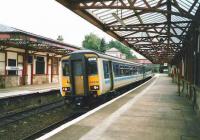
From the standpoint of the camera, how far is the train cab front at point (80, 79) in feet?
47.2

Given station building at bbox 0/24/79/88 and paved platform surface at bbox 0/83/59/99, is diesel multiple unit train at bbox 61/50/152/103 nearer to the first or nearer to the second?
paved platform surface at bbox 0/83/59/99

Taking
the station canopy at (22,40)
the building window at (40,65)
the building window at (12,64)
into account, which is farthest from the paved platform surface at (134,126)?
the building window at (40,65)

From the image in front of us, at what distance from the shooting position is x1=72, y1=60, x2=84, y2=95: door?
1448 cm

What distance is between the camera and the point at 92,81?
14.5 m

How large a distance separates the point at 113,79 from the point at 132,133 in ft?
31.9

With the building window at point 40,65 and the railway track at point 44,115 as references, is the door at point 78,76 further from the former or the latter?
the building window at point 40,65

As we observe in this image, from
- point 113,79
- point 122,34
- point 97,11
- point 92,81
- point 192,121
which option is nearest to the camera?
point 192,121

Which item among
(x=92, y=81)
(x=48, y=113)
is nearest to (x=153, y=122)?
(x=92, y=81)

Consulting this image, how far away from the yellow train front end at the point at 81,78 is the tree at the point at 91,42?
394ft

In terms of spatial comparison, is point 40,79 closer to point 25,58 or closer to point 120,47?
point 25,58

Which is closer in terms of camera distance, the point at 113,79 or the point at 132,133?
the point at 132,133

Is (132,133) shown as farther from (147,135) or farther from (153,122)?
(153,122)

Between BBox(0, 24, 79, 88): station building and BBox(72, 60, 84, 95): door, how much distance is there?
7052mm

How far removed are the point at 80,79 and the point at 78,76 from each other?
7.6 inches
